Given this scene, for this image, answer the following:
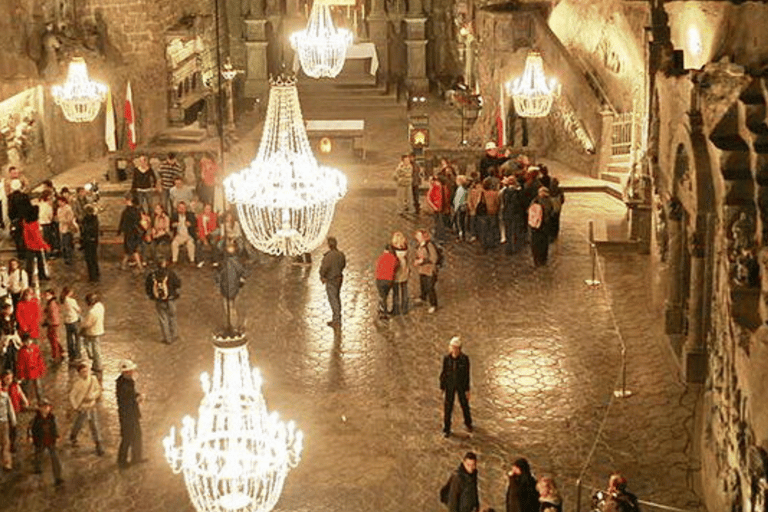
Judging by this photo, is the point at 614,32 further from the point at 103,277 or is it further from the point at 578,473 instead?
the point at 578,473

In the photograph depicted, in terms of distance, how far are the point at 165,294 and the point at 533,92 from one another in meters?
9.76

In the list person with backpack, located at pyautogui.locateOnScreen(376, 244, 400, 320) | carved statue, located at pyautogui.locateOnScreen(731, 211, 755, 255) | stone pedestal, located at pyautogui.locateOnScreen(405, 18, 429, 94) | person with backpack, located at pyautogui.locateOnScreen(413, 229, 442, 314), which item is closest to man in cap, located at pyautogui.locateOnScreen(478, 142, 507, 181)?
person with backpack, located at pyautogui.locateOnScreen(413, 229, 442, 314)

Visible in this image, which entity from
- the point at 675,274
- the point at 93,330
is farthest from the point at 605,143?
the point at 93,330

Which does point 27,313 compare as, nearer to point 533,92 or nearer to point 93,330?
point 93,330

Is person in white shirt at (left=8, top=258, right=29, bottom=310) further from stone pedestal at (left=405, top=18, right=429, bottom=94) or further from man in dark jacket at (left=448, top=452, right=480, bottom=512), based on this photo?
stone pedestal at (left=405, top=18, right=429, bottom=94)

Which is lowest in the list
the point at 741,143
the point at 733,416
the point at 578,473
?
the point at 578,473

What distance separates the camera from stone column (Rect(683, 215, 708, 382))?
17.5 metres

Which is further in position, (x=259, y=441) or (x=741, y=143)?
(x=741, y=143)

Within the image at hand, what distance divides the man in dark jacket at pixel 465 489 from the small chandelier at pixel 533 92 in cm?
1362

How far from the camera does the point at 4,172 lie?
88.3 ft

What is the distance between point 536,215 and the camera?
72.4ft

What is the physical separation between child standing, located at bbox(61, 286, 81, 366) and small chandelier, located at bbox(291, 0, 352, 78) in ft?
25.0

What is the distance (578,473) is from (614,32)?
599 inches

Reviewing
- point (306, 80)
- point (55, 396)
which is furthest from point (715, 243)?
point (306, 80)
